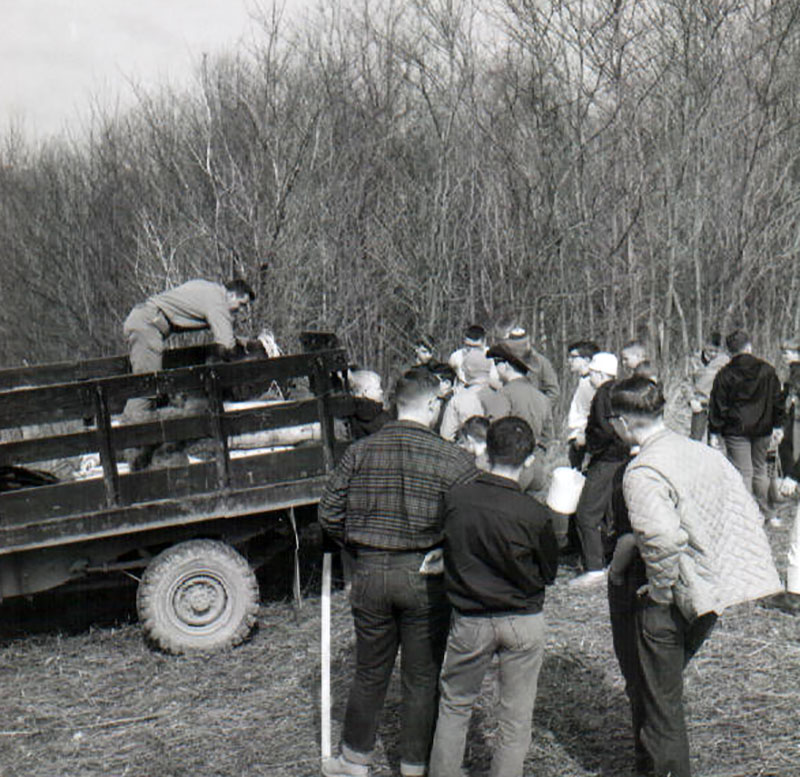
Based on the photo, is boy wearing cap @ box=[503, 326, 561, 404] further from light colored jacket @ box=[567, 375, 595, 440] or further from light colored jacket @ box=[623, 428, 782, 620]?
light colored jacket @ box=[623, 428, 782, 620]

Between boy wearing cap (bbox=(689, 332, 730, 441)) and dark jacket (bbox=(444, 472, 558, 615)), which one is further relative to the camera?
boy wearing cap (bbox=(689, 332, 730, 441))

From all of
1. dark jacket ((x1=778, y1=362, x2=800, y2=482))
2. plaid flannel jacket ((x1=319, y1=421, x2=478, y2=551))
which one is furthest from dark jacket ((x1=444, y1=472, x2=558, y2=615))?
dark jacket ((x1=778, y1=362, x2=800, y2=482))

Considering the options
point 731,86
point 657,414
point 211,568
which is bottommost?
point 211,568

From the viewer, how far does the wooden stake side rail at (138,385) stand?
6.08 m

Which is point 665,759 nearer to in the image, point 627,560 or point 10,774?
point 627,560

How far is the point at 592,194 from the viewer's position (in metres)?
14.6

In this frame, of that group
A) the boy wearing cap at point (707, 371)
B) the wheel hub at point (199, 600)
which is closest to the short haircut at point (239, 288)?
the wheel hub at point (199, 600)

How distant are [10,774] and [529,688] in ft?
8.40

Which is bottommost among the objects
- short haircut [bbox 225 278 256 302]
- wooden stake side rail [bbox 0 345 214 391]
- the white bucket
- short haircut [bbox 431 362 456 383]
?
the white bucket

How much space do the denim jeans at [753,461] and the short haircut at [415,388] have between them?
17.5ft

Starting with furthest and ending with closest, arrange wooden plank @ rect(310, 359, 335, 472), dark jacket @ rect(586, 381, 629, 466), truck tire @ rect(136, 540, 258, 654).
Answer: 1. dark jacket @ rect(586, 381, 629, 466)
2. wooden plank @ rect(310, 359, 335, 472)
3. truck tire @ rect(136, 540, 258, 654)

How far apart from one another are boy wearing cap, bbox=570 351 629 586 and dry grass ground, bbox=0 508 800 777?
425mm

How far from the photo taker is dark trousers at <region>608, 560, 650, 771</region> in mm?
4371

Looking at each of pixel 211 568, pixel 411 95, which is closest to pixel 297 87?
pixel 411 95
